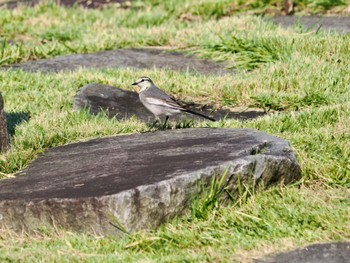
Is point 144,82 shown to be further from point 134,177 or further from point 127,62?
point 127,62

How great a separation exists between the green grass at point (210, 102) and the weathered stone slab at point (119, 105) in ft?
0.63

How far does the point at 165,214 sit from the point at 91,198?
507mm

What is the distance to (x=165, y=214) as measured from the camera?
5.49m

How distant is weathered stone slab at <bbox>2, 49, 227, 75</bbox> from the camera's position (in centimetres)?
1072

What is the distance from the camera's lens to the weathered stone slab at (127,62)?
10.7 metres

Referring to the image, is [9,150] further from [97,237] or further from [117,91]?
[117,91]

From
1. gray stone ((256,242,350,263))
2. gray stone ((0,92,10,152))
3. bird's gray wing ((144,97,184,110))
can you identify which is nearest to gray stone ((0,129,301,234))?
gray stone ((0,92,10,152))

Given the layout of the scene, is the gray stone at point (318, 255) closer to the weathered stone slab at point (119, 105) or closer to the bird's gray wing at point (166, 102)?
the bird's gray wing at point (166, 102)

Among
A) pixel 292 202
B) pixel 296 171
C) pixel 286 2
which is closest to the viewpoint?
pixel 292 202

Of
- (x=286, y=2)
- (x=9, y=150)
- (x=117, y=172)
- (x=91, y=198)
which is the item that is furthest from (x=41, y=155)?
(x=286, y=2)

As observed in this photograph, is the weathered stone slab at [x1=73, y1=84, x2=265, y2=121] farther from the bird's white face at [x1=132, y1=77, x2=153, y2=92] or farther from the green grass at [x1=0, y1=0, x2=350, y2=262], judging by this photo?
the bird's white face at [x1=132, y1=77, x2=153, y2=92]

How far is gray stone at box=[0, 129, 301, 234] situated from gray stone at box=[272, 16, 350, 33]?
5197 mm

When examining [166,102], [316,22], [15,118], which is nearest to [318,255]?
[166,102]

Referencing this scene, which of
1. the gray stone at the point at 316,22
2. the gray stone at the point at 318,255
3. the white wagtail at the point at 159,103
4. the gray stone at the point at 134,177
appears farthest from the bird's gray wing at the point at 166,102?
the gray stone at the point at 316,22
